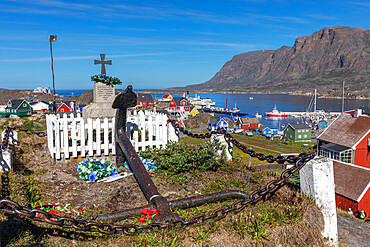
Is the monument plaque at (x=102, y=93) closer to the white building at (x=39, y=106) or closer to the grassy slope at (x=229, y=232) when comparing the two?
the grassy slope at (x=229, y=232)

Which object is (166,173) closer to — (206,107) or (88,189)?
(88,189)

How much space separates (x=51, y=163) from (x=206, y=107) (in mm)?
136435

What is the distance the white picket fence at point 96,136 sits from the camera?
7.83 metres

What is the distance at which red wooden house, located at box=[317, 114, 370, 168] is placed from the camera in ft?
75.9

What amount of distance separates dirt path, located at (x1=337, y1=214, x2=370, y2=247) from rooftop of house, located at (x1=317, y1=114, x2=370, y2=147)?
21962 mm

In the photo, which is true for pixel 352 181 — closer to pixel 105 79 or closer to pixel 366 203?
pixel 366 203

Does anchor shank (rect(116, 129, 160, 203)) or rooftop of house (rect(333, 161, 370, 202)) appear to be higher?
anchor shank (rect(116, 129, 160, 203))

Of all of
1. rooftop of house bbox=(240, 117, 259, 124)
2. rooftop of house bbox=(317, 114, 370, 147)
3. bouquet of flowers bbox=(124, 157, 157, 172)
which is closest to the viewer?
bouquet of flowers bbox=(124, 157, 157, 172)

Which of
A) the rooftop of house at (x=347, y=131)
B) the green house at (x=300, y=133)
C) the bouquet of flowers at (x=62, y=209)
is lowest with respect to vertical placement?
the green house at (x=300, y=133)

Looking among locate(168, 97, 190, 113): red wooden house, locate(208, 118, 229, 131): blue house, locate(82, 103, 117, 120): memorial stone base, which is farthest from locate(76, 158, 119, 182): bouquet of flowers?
locate(168, 97, 190, 113): red wooden house

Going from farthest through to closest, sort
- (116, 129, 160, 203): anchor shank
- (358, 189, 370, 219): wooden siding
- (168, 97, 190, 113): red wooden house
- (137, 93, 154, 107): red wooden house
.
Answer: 1. (137, 93, 154, 107): red wooden house
2. (168, 97, 190, 113): red wooden house
3. (358, 189, 370, 219): wooden siding
4. (116, 129, 160, 203): anchor shank

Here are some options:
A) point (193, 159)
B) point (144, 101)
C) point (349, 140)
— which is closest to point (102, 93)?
point (193, 159)

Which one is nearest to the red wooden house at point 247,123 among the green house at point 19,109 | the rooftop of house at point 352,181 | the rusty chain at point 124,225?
the green house at point 19,109

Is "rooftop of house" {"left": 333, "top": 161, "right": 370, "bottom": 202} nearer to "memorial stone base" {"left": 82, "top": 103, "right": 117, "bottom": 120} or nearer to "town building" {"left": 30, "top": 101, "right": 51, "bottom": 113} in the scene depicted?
"memorial stone base" {"left": 82, "top": 103, "right": 117, "bottom": 120}
